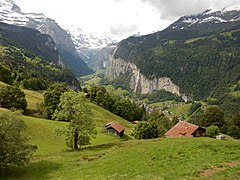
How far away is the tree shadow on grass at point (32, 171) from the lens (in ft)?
132

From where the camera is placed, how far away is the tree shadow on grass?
132ft

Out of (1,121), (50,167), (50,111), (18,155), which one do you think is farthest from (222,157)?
(50,111)

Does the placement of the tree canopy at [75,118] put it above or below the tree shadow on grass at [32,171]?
above

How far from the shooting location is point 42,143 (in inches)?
2453

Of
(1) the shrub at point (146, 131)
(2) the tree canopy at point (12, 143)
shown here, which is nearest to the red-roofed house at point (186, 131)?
(1) the shrub at point (146, 131)

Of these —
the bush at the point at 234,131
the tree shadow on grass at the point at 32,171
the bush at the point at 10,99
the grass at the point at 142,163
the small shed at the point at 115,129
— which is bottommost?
the bush at the point at 234,131

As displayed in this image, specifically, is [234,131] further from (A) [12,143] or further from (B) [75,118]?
(A) [12,143]

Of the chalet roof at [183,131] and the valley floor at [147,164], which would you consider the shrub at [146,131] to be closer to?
the chalet roof at [183,131]

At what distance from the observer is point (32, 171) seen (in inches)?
1683

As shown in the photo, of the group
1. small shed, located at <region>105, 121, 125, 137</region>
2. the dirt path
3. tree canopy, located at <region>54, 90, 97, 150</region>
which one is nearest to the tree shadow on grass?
tree canopy, located at <region>54, 90, 97, 150</region>

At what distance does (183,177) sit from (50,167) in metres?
23.1

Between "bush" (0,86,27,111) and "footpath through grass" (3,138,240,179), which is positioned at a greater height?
"bush" (0,86,27,111)

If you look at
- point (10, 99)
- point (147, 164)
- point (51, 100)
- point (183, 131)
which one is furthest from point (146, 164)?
point (51, 100)

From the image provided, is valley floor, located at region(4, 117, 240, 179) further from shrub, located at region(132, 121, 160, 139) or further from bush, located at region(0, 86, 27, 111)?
bush, located at region(0, 86, 27, 111)
